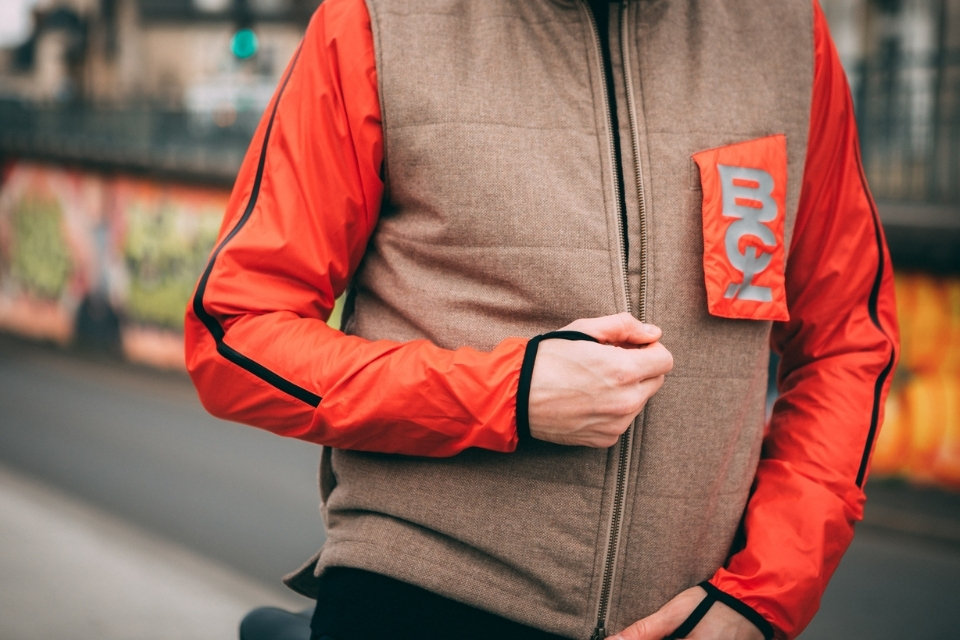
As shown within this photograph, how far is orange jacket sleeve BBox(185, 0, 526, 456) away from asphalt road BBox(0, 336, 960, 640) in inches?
156

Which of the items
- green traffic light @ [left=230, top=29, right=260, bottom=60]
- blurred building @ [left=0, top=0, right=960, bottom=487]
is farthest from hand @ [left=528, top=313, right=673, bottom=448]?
green traffic light @ [left=230, top=29, right=260, bottom=60]

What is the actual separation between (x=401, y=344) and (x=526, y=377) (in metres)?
0.20

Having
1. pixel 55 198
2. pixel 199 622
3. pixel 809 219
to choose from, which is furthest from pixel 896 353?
pixel 55 198

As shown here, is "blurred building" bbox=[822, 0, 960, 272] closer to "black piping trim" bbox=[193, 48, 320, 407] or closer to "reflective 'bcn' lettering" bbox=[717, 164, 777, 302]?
"reflective 'bcn' lettering" bbox=[717, 164, 777, 302]

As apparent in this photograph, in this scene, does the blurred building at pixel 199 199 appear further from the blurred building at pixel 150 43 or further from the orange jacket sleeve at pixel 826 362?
the blurred building at pixel 150 43

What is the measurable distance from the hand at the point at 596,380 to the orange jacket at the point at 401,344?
0.04 metres

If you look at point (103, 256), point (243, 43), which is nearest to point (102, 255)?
point (103, 256)

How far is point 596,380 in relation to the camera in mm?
1159

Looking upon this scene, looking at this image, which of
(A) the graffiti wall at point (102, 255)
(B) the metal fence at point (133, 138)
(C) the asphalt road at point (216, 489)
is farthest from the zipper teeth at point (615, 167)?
(A) the graffiti wall at point (102, 255)

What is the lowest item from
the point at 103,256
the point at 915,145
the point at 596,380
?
the point at 103,256

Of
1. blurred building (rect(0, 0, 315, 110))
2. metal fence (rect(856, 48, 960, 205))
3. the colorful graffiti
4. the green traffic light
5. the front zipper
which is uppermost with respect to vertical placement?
blurred building (rect(0, 0, 315, 110))

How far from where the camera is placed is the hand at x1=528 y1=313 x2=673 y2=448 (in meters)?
1.15

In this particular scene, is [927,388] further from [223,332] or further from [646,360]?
[223,332]

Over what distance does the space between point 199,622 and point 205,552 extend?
1.36m
